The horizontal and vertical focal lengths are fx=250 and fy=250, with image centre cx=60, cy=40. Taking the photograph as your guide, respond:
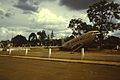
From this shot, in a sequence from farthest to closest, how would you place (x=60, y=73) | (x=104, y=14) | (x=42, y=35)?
1. (x=42, y=35)
2. (x=104, y=14)
3. (x=60, y=73)

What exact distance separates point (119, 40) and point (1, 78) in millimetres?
54483

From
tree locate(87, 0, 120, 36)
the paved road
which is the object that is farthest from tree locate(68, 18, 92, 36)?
the paved road

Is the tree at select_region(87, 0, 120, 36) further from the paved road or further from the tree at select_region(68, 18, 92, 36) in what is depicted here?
the paved road

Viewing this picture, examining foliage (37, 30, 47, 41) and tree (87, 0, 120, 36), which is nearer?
tree (87, 0, 120, 36)

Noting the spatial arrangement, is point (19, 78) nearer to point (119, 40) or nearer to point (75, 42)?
point (75, 42)

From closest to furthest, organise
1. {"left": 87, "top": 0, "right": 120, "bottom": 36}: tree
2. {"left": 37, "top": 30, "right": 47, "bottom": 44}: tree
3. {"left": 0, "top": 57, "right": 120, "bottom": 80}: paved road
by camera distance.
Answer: {"left": 0, "top": 57, "right": 120, "bottom": 80}: paved road < {"left": 87, "top": 0, "right": 120, "bottom": 36}: tree < {"left": 37, "top": 30, "right": 47, "bottom": 44}: tree

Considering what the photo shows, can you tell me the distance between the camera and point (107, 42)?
64875 mm

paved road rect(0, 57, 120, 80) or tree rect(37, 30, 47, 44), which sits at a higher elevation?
tree rect(37, 30, 47, 44)

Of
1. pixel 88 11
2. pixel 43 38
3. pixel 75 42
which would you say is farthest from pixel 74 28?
pixel 43 38

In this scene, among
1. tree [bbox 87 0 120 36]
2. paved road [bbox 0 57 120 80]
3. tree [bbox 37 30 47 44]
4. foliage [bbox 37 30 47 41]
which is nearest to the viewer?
paved road [bbox 0 57 120 80]

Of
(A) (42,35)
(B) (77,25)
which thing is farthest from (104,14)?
(A) (42,35)

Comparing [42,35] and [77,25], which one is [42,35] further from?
[77,25]

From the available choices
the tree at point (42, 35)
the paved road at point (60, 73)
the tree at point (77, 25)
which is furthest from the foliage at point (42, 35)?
the paved road at point (60, 73)

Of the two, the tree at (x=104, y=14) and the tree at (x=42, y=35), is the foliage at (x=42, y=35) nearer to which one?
the tree at (x=42, y=35)
